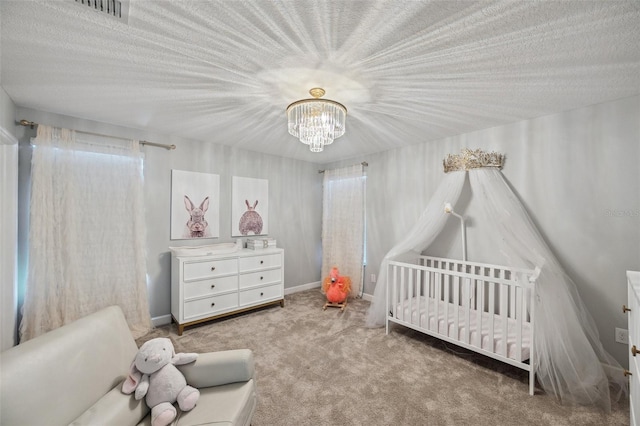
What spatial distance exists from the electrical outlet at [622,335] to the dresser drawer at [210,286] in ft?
12.5

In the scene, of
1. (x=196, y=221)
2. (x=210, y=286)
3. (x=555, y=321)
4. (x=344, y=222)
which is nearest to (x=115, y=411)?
(x=210, y=286)

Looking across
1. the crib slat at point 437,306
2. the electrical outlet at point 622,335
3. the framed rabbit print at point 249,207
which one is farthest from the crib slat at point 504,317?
the framed rabbit print at point 249,207

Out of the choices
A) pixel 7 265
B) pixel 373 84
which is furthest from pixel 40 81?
pixel 373 84

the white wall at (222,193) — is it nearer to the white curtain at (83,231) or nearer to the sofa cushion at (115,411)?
the white curtain at (83,231)

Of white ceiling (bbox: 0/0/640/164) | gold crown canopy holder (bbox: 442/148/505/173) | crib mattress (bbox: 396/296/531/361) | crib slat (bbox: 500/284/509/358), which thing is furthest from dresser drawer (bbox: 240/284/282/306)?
gold crown canopy holder (bbox: 442/148/505/173)

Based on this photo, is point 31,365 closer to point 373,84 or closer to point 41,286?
point 41,286

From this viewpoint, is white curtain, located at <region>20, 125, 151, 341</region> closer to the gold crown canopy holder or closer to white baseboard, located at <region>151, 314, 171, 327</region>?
white baseboard, located at <region>151, 314, 171, 327</region>

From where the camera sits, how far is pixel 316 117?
2.15m

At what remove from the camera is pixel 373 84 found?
1996 millimetres

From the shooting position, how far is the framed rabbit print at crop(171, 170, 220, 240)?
3.42 meters

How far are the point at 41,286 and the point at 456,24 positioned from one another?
3.91m

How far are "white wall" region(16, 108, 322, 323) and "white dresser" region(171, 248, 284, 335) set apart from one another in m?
0.24

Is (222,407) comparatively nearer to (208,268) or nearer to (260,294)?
(208,268)

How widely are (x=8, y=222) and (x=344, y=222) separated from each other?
3801mm
